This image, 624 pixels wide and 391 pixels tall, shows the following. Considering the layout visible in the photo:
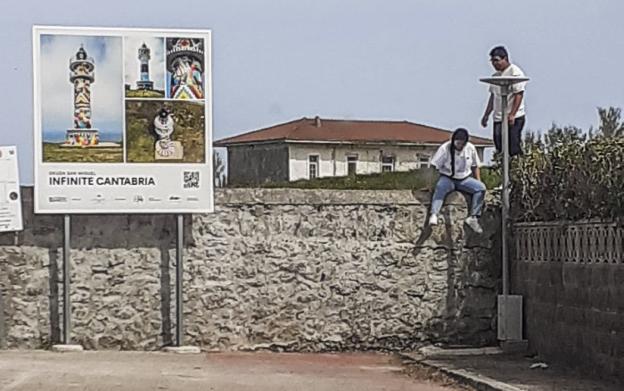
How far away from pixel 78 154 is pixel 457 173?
5.09 metres

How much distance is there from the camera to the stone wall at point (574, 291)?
12773 mm

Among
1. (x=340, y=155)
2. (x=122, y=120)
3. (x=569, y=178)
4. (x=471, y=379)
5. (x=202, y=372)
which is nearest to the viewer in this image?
(x=471, y=379)

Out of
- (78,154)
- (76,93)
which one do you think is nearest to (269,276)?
(78,154)

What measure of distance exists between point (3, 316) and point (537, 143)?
7.61m

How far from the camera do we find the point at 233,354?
16.1 m

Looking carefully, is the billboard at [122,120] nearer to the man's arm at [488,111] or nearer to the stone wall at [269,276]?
the stone wall at [269,276]

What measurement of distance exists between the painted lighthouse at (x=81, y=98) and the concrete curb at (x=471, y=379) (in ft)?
16.9

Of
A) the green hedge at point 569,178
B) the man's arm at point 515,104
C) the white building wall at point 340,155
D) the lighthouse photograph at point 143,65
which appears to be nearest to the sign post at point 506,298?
the green hedge at point 569,178

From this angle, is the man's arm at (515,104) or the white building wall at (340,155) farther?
the white building wall at (340,155)

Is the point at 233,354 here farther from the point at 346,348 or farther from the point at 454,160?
the point at 454,160

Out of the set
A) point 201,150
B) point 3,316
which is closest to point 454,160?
point 201,150

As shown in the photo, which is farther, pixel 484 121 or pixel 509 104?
pixel 484 121

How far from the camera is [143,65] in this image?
15.7 m

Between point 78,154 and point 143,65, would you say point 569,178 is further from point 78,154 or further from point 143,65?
point 78,154
